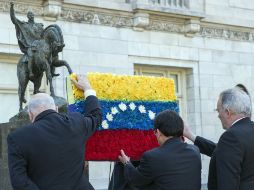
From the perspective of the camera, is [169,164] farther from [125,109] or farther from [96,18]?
[96,18]

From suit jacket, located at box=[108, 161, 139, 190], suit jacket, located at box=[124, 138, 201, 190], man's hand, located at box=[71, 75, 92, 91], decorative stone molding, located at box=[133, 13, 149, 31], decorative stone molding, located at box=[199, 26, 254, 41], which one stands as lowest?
suit jacket, located at box=[108, 161, 139, 190]

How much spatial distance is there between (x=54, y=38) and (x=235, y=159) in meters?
3.90

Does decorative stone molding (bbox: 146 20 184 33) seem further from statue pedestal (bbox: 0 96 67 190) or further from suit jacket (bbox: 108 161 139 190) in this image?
suit jacket (bbox: 108 161 139 190)

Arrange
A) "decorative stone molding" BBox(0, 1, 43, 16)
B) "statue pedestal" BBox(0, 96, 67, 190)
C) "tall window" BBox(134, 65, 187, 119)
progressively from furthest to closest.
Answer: "tall window" BBox(134, 65, 187, 119)
"decorative stone molding" BBox(0, 1, 43, 16)
"statue pedestal" BBox(0, 96, 67, 190)

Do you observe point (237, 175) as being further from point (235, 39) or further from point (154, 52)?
point (235, 39)

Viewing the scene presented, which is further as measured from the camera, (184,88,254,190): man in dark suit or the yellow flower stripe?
the yellow flower stripe

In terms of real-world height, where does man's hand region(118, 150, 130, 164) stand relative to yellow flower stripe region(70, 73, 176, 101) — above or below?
below

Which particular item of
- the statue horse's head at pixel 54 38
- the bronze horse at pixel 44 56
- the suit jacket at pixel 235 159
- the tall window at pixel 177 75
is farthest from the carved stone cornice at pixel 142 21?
the suit jacket at pixel 235 159

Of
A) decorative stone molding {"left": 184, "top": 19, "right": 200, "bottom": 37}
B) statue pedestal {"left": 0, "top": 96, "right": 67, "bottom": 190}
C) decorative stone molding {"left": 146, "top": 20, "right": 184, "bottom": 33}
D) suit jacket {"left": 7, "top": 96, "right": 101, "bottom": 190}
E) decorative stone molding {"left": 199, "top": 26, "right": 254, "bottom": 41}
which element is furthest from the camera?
decorative stone molding {"left": 199, "top": 26, "right": 254, "bottom": 41}

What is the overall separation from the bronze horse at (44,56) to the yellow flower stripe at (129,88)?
226 centimetres

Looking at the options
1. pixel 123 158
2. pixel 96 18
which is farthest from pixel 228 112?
pixel 96 18

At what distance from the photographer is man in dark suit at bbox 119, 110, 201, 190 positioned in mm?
4070

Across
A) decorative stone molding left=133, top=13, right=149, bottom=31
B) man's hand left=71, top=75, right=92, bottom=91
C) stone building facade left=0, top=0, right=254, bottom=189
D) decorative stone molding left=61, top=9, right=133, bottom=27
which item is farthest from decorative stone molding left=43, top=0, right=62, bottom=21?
man's hand left=71, top=75, right=92, bottom=91

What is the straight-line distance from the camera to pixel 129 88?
4.89 m
